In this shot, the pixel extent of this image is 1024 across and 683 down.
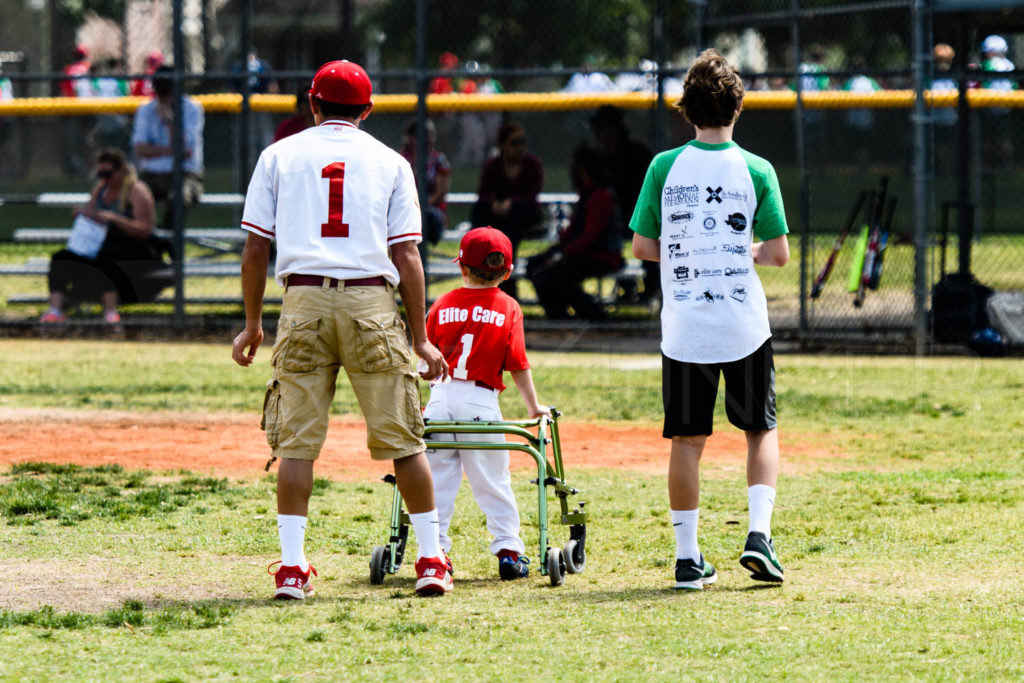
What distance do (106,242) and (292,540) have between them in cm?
968

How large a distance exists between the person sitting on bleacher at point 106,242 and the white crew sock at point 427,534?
9460 mm

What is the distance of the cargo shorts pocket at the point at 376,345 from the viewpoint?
4.93m

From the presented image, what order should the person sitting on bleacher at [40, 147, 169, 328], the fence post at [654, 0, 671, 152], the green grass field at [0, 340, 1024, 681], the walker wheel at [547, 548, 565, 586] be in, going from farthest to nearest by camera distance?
the person sitting on bleacher at [40, 147, 169, 328]
the fence post at [654, 0, 671, 152]
the walker wheel at [547, 548, 565, 586]
the green grass field at [0, 340, 1024, 681]

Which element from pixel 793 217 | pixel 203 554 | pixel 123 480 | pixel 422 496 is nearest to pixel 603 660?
pixel 422 496

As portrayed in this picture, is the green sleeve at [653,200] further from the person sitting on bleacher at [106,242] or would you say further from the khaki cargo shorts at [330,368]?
the person sitting on bleacher at [106,242]

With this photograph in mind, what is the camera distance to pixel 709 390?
523 cm

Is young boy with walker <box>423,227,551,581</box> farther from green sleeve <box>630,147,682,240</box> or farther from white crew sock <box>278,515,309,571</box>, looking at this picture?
white crew sock <box>278,515,309,571</box>

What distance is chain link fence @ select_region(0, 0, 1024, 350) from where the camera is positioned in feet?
50.8

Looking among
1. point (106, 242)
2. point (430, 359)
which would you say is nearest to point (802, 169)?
point (106, 242)

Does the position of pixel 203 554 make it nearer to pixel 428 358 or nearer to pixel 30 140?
pixel 428 358

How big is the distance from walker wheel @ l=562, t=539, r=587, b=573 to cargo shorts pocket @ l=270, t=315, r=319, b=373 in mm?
1216

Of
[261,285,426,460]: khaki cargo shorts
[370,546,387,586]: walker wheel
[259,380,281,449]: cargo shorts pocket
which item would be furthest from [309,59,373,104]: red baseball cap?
[370,546,387,586]: walker wheel

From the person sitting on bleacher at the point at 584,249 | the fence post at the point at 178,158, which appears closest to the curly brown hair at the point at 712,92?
the person sitting on bleacher at the point at 584,249

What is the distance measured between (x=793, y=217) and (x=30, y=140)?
12.1 meters
